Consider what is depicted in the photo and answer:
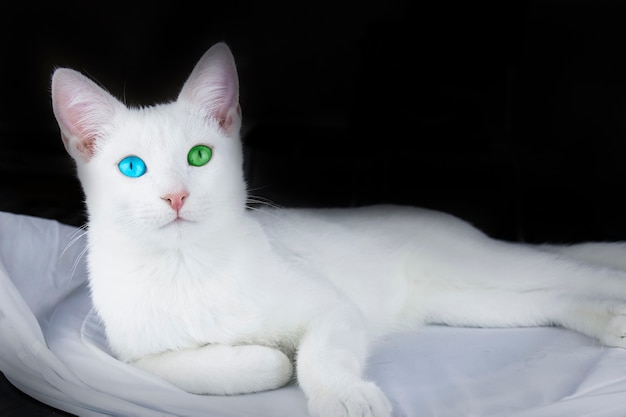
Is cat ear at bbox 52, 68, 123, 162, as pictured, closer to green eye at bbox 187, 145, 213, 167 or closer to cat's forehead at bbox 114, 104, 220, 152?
cat's forehead at bbox 114, 104, 220, 152

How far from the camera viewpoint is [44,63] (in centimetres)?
189

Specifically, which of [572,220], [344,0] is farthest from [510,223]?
[344,0]

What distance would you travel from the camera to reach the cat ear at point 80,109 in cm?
142

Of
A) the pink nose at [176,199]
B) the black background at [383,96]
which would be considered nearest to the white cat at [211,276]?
the pink nose at [176,199]

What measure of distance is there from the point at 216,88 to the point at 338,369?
2.13 feet

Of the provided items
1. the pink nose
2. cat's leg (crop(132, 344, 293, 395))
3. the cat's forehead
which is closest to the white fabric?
cat's leg (crop(132, 344, 293, 395))

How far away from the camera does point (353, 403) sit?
1258 millimetres

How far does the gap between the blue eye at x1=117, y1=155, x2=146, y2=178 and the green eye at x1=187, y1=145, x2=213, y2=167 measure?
98 millimetres

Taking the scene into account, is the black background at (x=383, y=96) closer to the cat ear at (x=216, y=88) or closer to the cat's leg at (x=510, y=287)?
the cat ear at (x=216, y=88)

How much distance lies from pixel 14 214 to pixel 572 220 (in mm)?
1877

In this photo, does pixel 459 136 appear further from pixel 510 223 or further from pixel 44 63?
pixel 44 63

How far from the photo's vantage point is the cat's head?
138cm

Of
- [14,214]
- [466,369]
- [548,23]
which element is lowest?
[466,369]

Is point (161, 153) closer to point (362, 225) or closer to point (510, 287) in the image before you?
point (362, 225)
